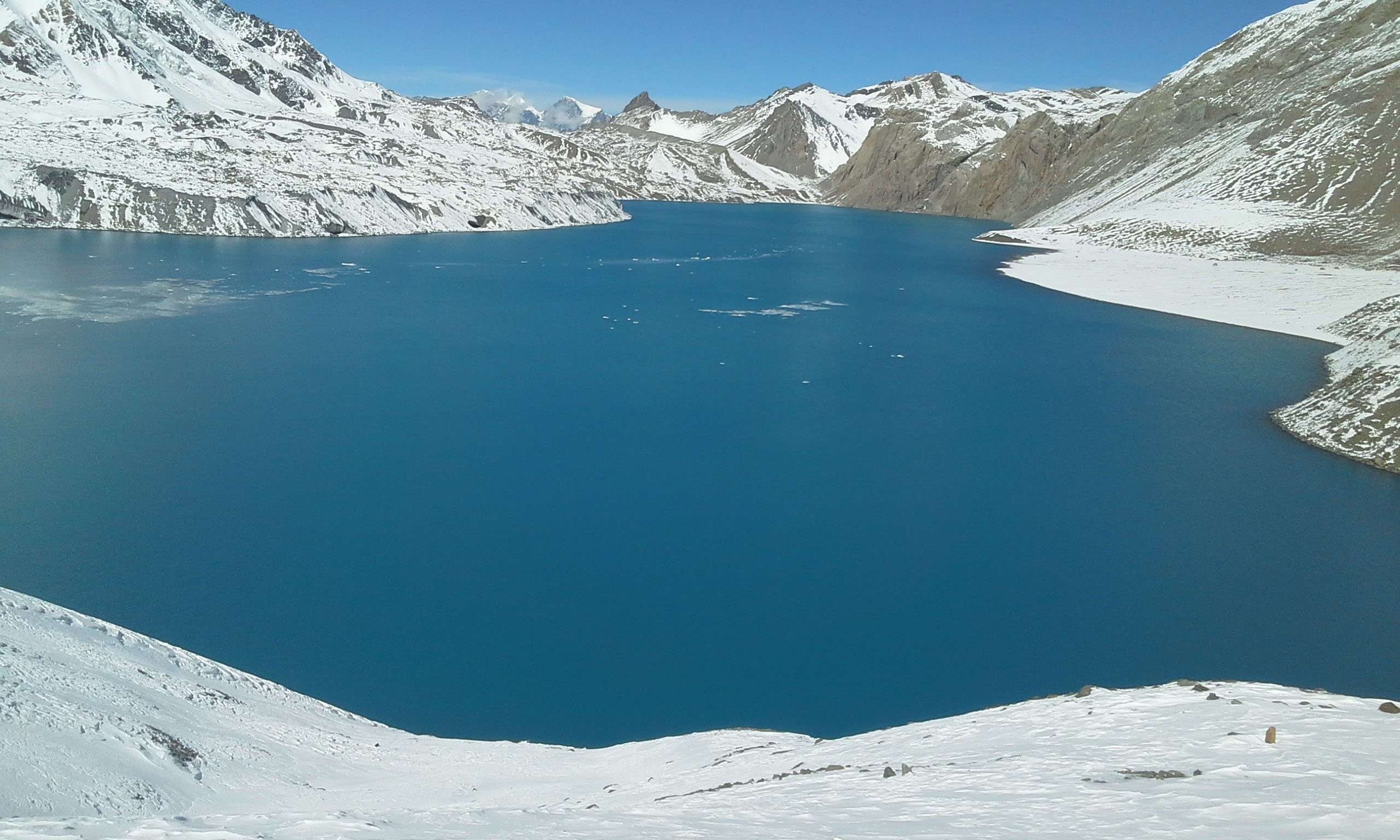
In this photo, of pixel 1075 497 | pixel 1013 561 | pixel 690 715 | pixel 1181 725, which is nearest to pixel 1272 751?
pixel 1181 725

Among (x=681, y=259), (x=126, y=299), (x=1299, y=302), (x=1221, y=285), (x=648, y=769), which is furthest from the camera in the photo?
(x=681, y=259)

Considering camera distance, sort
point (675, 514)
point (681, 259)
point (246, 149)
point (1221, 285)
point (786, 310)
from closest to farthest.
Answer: point (675, 514)
point (786, 310)
point (1221, 285)
point (681, 259)
point (246, 149)

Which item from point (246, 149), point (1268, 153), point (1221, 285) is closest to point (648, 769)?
point (1221, 285)

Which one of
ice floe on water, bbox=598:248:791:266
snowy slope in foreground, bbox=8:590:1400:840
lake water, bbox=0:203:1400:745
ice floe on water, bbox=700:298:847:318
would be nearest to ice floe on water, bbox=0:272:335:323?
lake water, bbox=0:203:1400:745

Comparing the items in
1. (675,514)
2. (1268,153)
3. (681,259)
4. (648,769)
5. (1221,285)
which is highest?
(1268,153)

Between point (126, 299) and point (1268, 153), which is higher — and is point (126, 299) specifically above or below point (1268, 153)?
below

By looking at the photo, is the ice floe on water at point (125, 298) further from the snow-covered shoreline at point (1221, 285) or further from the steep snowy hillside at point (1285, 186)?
the snow-covered shoreline at point (1221, 285)

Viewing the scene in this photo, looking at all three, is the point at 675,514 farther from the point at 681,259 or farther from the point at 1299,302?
the point at 681,259

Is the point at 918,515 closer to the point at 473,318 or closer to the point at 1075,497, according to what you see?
the point at 1075,497
